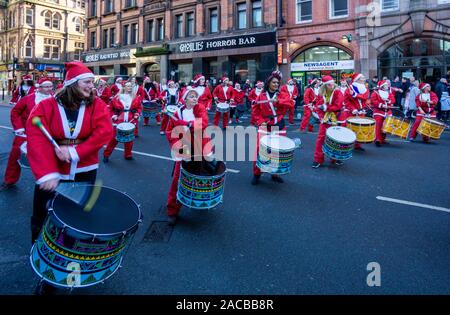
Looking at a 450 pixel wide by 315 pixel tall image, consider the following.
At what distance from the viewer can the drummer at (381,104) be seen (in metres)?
Result: 9.98

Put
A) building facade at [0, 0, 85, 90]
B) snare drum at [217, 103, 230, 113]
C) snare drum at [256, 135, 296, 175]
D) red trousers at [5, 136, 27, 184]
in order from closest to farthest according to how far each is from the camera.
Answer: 1. snare drum at [256, 135, 296, 175]
2. red trousers at [5, 136, 27, 184]
3. snare drum at [217, 103, 230, 113]
4. building facade at [0, 0, 85, 90]

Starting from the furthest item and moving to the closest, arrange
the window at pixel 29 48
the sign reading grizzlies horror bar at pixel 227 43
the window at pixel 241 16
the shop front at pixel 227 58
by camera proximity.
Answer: the window at pixel 29 48 → the window at pixel 241 16 → the shop front at pixel 227 58 → the sign reading grizzlies horror bar at pixel 227 43

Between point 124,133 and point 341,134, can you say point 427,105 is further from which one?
point 124,133

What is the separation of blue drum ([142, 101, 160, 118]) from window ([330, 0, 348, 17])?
13634mm

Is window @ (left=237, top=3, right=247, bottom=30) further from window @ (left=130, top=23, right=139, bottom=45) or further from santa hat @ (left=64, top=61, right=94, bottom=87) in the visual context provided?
santa hat @ (left=64, top=61, right=94, bottom=87)

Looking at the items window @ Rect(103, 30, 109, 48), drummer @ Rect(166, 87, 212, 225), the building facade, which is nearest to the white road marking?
drummer @ Rect(166, 87, 212, 225)

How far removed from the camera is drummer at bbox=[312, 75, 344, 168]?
765cm

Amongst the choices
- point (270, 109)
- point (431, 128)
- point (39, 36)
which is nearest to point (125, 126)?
point (270, 109)

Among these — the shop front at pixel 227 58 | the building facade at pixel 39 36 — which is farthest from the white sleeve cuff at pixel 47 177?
the building facade at pixel 39 36

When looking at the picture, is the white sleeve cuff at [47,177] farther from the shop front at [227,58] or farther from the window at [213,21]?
the window at [213,21]

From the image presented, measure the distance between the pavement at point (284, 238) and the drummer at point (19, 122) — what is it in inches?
9.3

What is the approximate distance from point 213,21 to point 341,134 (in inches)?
911

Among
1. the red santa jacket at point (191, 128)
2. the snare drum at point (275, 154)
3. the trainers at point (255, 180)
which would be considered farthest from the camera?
the trainers at point (255, 180)

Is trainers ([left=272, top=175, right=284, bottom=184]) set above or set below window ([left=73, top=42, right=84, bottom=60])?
below
